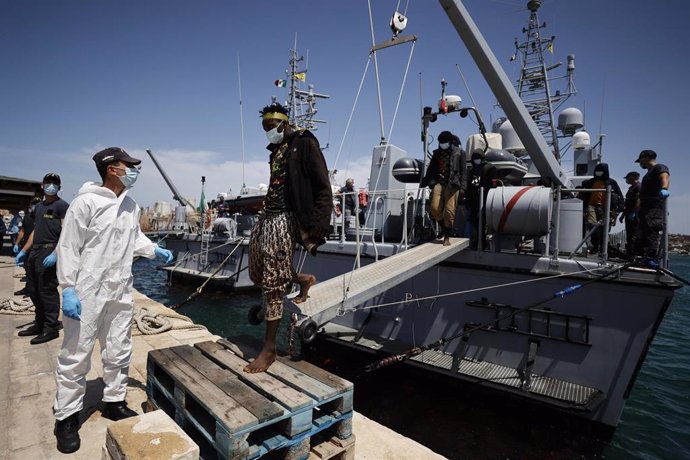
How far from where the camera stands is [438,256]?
5426mm

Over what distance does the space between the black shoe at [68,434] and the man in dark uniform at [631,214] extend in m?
7.55

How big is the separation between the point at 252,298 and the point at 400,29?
12092 mm

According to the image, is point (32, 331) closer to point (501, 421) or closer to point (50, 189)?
point (50, 189)

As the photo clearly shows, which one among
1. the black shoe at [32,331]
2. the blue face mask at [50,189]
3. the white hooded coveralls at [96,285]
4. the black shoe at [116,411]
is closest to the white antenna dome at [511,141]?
the white hooded coveralls at [96,285]

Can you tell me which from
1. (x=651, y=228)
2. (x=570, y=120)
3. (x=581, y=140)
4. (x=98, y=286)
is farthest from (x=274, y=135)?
(x=570, y=120)

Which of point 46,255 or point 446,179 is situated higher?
point 446,179

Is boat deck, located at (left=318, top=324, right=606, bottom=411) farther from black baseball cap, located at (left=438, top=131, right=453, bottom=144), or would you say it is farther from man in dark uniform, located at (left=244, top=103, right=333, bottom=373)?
man in dark uniform, located at (left=244, top=103, right=333, bottom=373)

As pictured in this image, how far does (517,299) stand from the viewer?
5.74 metres

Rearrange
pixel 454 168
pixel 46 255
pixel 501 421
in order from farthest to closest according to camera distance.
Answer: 1. pixel 454 168
2. pixel 501 421
3. pixel 46 255

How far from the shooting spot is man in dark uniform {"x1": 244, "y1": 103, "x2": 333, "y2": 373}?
2.88 m

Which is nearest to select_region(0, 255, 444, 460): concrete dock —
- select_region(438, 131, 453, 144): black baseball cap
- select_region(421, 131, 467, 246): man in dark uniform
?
select_region(421, 131, 467, 246): man in dark uniform

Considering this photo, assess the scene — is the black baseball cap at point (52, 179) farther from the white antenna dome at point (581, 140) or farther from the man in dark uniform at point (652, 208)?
the white antenna dome at point (581, 140)

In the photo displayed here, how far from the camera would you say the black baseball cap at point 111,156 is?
2977 millimetres

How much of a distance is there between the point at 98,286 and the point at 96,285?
0.05 feet
